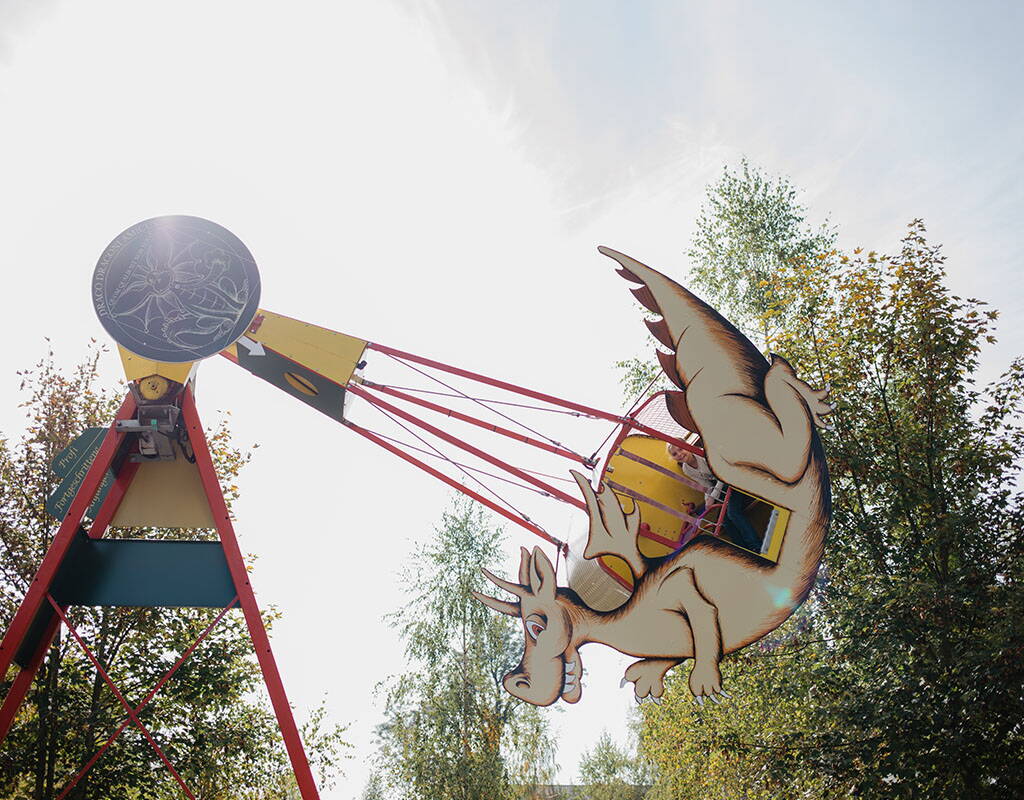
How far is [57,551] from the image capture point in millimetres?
7328

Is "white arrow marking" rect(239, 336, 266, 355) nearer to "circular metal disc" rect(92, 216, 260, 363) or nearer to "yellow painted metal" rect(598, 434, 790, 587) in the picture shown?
"circular metal disc" rect(92, 216, 260, 363)

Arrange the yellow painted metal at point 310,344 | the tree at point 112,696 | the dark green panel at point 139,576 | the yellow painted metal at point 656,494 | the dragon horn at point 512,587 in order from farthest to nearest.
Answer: the tree at point 112,696 → the yellow painted metal at point 310,344 → the dark green panel at point 139,576 → the yellow painted metal at point 656,494 → the dragon horn at point 512,587

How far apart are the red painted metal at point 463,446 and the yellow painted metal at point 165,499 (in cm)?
201

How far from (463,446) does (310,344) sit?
1.88 meters

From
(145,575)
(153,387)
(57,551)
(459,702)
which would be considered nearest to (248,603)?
(145,575)

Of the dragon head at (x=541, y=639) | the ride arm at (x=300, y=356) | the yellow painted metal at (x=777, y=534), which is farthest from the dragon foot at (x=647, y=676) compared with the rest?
the ride arm at (x=300, y=356)

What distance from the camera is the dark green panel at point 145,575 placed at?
7.58 m

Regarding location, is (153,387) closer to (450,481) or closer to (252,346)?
(252,346)

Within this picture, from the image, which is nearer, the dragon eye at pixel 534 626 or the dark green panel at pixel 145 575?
the dragon eye at pixel 534 626

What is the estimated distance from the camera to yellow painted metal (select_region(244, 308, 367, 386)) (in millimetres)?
7863

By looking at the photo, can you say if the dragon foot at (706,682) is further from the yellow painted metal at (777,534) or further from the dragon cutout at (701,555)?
the yellow painted metal at (777,534)

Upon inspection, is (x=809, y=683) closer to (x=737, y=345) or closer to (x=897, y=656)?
(x=897, y=656)

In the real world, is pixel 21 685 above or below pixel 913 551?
below

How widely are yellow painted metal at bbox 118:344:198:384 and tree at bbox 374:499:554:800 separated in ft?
40.3
